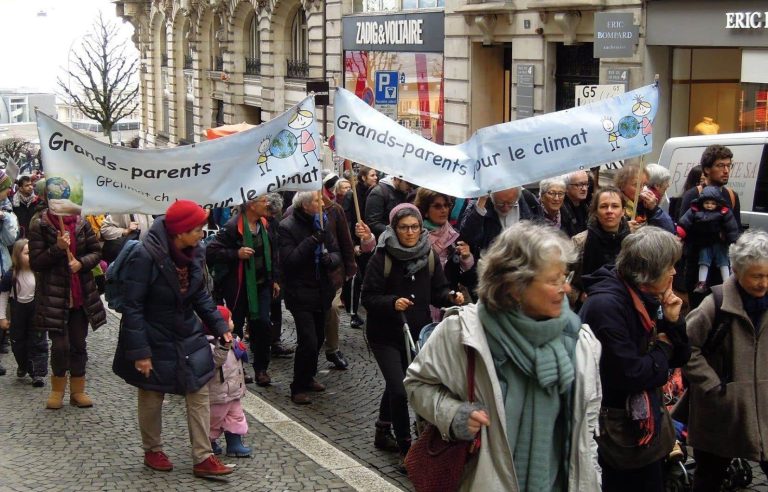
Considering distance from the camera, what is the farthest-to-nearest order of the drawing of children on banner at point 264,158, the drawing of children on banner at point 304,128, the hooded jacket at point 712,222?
the hooded jacket at point 712,222
the drawing of children on banner at point 304,128
the drawing of children on banner at point 264,158

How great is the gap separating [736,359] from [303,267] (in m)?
4.06

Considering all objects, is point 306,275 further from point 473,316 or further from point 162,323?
point 473,316

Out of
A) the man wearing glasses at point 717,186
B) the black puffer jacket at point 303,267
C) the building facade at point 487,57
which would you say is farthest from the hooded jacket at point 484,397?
the building facade at point 487,57

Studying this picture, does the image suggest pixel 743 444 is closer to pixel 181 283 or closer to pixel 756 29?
pixel 181 283

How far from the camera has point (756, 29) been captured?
1502cm

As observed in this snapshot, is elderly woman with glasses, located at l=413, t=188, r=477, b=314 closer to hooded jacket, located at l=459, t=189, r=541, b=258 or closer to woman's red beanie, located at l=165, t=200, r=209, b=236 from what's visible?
hooded jacket, located at l=459, t=189, r=541, b=258

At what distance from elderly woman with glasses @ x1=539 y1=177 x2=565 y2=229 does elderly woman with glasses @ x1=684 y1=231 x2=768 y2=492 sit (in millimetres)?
2994

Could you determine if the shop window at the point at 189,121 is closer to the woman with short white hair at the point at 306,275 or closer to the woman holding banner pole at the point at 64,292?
the woman with short white hair at the point at 306,275

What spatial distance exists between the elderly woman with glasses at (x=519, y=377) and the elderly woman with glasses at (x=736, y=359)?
156 centimetres

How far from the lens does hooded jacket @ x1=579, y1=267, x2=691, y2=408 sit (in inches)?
191

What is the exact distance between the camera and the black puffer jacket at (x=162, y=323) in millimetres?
6656

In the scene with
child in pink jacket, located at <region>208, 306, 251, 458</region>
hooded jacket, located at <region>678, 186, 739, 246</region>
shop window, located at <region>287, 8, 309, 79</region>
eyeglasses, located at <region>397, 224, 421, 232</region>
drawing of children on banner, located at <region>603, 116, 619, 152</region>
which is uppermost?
shop window, located at <region>287, 8, 309, 79</region>

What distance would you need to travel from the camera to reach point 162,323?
22.2 feet

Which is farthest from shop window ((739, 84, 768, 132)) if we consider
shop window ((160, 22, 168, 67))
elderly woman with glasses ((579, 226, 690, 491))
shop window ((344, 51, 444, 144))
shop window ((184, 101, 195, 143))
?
shop window ((160, 22, 168, 67))
